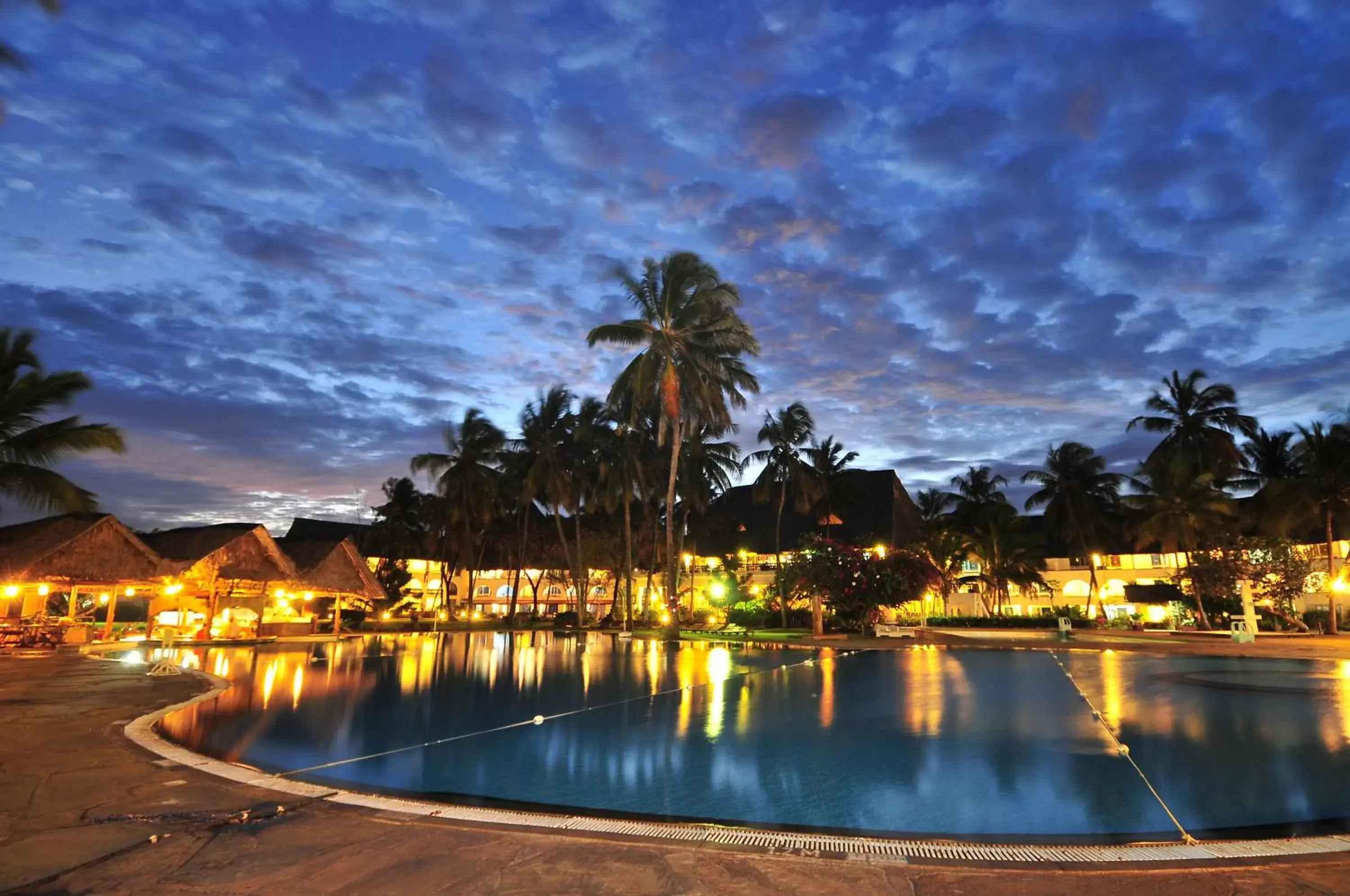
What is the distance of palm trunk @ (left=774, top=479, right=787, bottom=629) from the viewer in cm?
3372

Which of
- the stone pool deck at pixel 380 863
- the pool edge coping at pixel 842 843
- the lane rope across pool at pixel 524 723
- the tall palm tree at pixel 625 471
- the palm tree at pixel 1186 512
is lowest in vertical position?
the lane rope across pool at pixel 524 723

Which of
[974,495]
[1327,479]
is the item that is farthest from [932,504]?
[1327,479]

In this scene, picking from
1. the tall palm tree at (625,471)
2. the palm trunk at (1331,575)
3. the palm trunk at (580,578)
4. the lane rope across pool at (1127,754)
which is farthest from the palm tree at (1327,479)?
the palm trunk at (580,578)

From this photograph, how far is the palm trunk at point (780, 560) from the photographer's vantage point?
33.7m

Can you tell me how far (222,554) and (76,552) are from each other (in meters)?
4.08

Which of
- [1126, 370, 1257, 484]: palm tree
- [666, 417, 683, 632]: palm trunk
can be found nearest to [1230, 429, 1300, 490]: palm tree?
[1126, 370, 1257, 484]: palm tree

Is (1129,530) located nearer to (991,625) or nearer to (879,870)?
(991,625)

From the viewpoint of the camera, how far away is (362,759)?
7.88 meters

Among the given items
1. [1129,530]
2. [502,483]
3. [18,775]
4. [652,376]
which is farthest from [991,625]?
[18,775]

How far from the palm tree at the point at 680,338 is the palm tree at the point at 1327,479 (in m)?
23.4

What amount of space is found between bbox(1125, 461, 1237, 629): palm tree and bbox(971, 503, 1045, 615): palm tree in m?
6.22

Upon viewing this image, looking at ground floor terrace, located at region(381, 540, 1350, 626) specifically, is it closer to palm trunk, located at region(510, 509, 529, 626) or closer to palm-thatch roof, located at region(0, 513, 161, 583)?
palm trunk, located at region(510, 509, 529, 626)

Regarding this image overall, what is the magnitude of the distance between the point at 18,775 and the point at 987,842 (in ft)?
24.9

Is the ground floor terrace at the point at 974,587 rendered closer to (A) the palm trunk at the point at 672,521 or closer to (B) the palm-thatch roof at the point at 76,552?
(A) the palm trunk at the point at 672,521
